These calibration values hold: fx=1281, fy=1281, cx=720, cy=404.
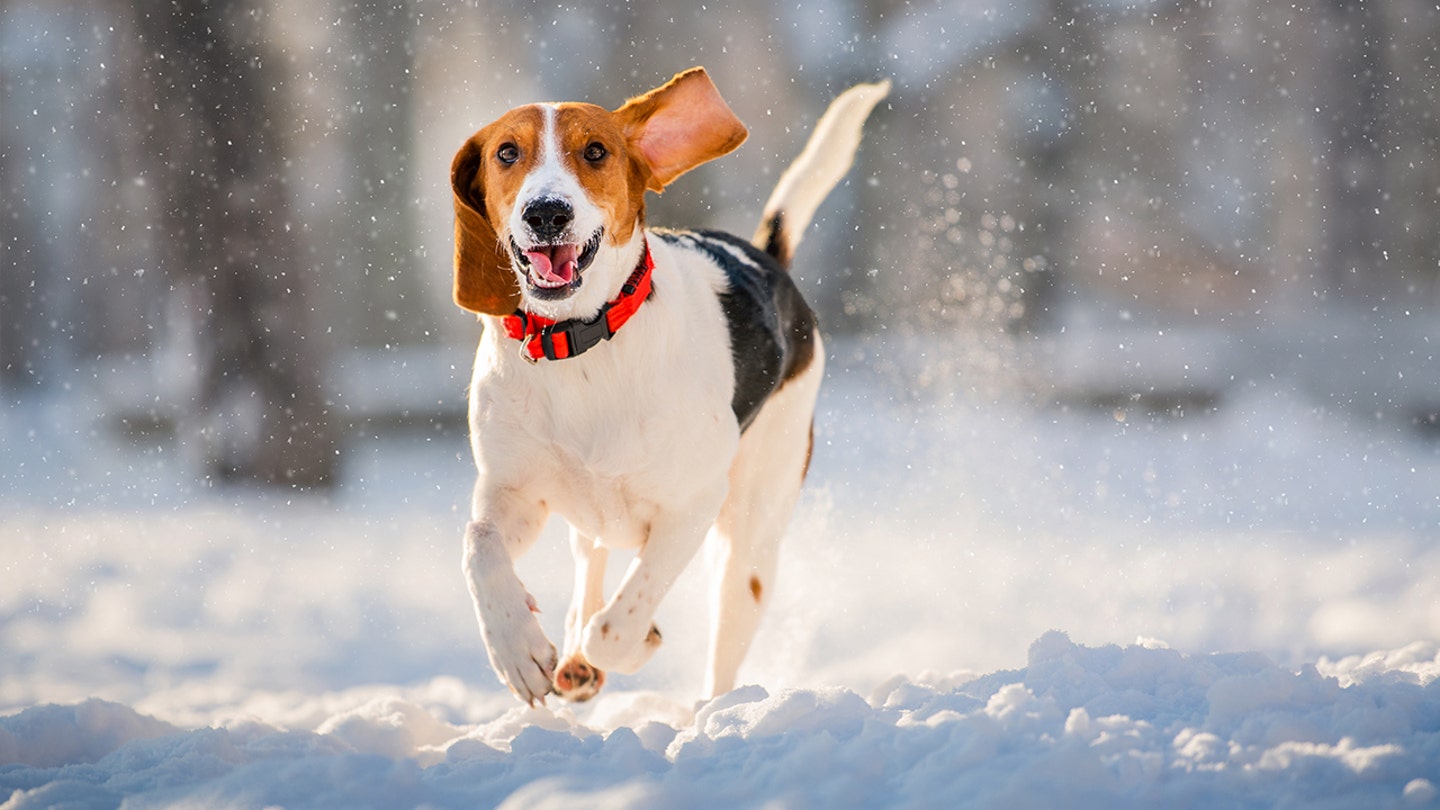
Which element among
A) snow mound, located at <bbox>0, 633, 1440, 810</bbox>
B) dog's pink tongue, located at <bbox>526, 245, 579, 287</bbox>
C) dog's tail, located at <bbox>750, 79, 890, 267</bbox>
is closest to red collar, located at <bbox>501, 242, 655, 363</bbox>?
dog's pink tongue, located at <bbox>526, 245, 579, 287</bbox>

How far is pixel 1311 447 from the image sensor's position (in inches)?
338

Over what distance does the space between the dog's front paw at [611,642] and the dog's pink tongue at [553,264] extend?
2.62 ft

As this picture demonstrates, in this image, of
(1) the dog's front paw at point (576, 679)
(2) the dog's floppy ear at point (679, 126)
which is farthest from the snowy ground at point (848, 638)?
(2) the dog's floppy ear at point (679, 126)

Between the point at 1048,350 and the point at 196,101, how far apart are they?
9754 mm

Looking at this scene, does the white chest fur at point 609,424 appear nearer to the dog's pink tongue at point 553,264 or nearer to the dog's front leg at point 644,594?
the dog's front leg at point 644,594

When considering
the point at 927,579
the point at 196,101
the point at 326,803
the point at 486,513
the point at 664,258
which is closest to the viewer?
the point at 326,803

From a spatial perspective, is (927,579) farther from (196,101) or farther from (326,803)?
(196,101)

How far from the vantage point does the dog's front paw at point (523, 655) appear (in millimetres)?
2701

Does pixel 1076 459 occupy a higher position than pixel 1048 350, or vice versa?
pixel 1048 350

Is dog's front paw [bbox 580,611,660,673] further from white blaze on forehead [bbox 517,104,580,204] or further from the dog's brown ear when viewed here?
white blaze on forehead [bbox 517,104,580,204]

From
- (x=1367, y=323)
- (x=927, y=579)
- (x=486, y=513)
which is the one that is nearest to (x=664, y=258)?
(x=486, y=513)

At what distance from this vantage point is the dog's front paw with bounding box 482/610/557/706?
2701mm

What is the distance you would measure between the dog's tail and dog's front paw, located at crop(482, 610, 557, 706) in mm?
1817

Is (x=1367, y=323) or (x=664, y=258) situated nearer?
(x=664, y=258)
